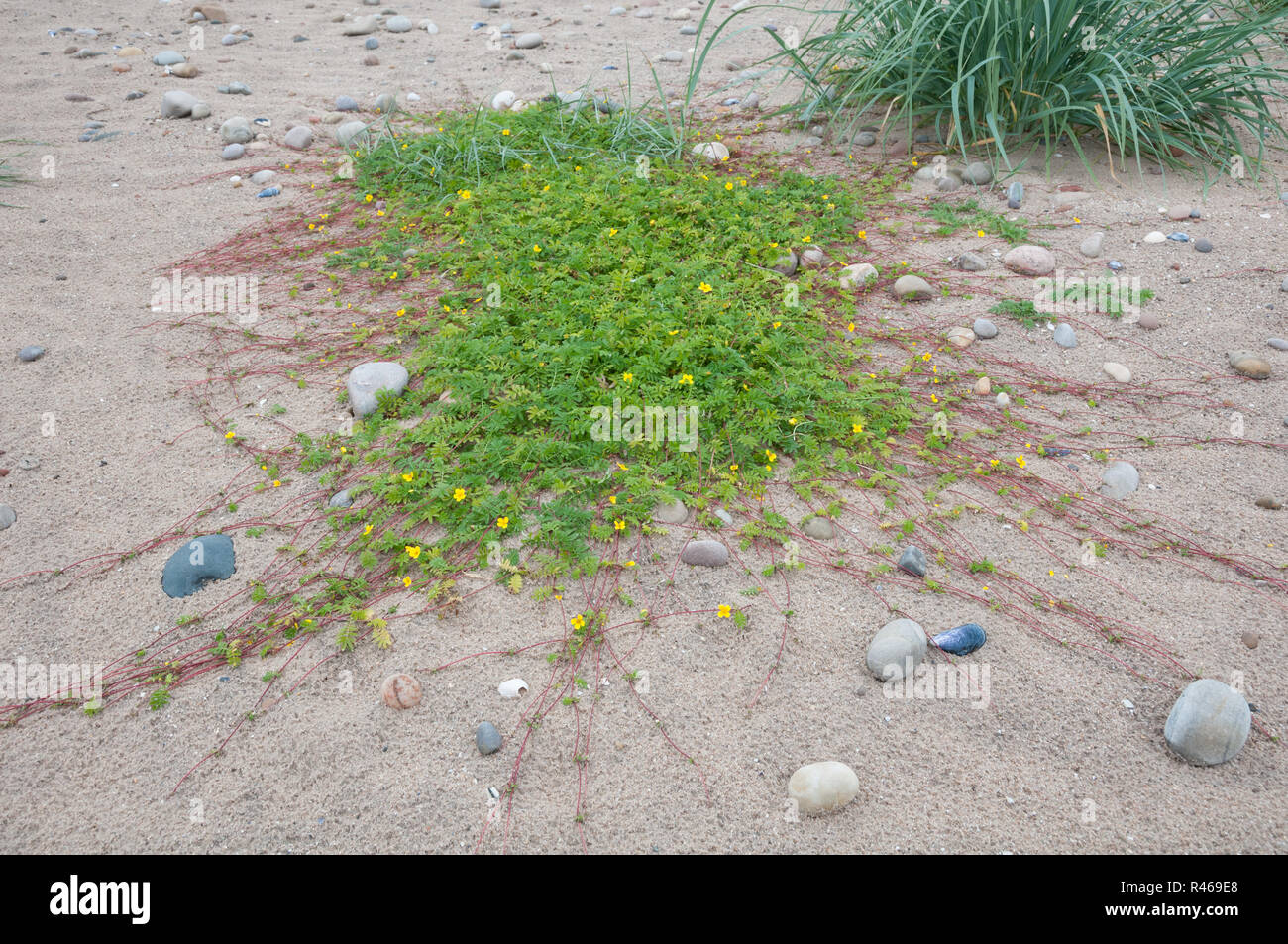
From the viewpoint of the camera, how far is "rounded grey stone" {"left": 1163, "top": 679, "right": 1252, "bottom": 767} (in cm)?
194

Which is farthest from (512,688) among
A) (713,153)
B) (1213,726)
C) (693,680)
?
(713,153)

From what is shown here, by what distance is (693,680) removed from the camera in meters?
2.17

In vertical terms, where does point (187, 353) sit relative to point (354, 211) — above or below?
below

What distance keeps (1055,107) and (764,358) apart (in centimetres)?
235

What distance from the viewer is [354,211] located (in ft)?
14.2

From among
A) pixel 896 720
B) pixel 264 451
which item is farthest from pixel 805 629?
pixel 264 451

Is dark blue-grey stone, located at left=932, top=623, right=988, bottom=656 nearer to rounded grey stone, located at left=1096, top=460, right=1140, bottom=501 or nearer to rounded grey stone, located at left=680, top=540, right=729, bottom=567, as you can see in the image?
rounded grey stone, located at left=680, top=540, right=729, bottom=567

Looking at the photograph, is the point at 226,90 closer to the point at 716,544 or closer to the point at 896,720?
the point at 716,544

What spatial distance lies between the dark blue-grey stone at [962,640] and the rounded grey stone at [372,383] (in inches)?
81.1

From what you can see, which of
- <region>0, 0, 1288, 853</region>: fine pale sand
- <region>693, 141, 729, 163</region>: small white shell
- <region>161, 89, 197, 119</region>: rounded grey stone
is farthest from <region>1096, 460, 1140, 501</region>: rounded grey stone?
<region>161, 89, 197, 119</region>: rounded grey stone

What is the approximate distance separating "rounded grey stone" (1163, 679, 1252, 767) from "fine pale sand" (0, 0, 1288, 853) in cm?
5

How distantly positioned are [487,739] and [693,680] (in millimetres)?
551

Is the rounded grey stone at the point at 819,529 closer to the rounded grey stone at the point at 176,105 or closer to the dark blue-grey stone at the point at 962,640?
the dark blue-grey stone at the point at 962,640

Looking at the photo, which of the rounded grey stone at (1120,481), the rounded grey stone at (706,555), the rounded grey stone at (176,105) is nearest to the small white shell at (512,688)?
the rounded grey stone at (706,555)
